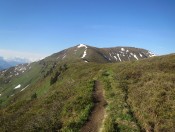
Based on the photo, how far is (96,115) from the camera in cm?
2386

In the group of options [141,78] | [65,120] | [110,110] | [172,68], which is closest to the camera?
[65,120]

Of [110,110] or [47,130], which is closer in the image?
[47,130]

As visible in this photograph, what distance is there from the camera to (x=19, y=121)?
2569 cm

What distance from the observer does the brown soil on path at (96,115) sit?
2094 cm

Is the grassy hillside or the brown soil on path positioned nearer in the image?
the brown soil on path

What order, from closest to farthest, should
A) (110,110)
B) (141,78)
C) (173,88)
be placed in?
1. (110,110)
2. (173,88)
3. (141,78)

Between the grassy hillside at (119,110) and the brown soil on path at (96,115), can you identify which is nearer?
the brown soil on path at (96,115)

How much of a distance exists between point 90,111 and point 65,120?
3160 millimetres

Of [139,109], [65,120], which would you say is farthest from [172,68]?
[65,120]

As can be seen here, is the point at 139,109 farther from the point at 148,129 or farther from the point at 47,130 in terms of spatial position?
the point at 47,130

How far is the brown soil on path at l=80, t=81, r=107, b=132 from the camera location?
2094cm

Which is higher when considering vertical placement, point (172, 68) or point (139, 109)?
point (172, 68)

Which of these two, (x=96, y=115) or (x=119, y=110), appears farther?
(x=119, y=110)

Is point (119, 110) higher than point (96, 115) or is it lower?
higher
